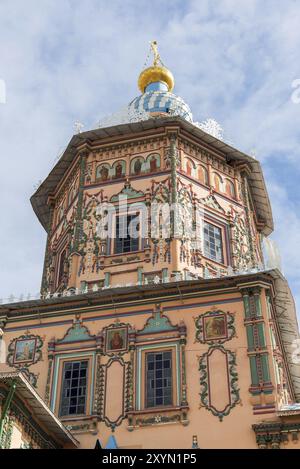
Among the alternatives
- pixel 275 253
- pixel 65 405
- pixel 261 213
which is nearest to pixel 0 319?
pixel 65 405

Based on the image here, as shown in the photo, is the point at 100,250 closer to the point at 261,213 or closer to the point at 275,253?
the point at 275,253

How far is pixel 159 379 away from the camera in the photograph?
18.2 meters

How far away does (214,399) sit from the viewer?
17.4 m

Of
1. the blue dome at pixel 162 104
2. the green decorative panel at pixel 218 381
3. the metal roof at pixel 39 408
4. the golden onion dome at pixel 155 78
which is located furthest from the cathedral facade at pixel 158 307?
the golden onion dome at pixel 155 78

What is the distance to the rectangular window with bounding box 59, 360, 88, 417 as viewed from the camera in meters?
18.3

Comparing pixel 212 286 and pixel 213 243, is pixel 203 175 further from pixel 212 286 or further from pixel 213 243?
pixel 212 286

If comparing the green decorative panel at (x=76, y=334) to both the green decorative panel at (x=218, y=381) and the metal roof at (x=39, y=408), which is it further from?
the green decorative panel at (x=218, y=381)

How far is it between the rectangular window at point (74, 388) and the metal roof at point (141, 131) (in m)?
9.06

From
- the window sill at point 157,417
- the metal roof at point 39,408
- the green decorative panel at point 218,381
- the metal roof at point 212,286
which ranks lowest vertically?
the metal roof at point 39,408

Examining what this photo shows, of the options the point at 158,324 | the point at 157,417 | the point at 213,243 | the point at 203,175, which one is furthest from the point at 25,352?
the point at 203,175

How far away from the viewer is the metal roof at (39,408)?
14219mm

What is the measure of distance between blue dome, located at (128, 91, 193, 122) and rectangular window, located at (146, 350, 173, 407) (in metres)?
12.0

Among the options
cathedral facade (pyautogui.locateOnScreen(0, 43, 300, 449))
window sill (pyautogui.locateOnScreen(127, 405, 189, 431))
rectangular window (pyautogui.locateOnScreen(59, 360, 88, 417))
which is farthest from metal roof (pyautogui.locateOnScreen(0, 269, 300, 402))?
window sill (pyautogui.locateOnScreen(127, 405, 189, 431))

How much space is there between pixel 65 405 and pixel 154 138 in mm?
10204
